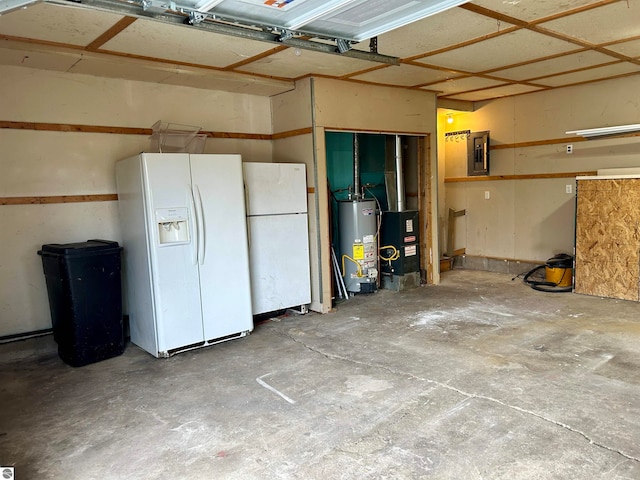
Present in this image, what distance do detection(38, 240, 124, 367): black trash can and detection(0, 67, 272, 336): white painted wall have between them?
0.25 m

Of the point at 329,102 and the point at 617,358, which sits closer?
the point at 617,358

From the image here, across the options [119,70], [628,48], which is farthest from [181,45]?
[628,48]

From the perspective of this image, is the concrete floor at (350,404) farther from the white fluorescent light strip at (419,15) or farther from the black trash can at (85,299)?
the white fluorescent light strip at (419,15)

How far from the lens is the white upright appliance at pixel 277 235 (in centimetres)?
475

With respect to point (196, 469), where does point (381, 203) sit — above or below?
above

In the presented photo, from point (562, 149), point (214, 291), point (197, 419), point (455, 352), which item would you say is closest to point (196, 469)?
point (197, 419)

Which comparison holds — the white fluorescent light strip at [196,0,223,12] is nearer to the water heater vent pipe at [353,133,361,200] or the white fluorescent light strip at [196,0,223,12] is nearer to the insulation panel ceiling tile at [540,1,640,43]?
the insulation panel ceiling tile at [540,1,640,43]

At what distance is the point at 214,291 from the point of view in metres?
4.25

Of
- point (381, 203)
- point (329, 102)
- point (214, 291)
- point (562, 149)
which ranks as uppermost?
point (329, 102)

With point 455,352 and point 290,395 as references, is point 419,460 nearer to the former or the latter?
point 290,395

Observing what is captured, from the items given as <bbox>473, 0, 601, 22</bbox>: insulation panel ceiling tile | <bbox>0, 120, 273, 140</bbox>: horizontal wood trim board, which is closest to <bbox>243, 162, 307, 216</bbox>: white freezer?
<bbox>0, 120, 273, 140</bbox>: horizontal wood trim board

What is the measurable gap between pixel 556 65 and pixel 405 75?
163 cm

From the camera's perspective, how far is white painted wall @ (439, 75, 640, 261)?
19.2 ft

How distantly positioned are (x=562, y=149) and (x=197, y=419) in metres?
5.88
